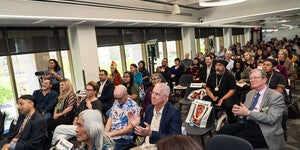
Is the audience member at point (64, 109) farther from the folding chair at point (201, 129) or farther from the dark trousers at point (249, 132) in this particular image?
the dark trousers at point (249, 132)

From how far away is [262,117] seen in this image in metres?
2.59

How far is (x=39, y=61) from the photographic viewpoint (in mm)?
6016

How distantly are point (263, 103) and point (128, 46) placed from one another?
6.31 metres

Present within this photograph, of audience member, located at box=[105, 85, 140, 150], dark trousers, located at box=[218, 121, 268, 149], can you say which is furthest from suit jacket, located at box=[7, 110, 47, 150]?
dark trousers, located at box=[218, 121, 268, 149]

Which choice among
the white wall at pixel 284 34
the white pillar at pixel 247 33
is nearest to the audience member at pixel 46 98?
the white pillar at pixel 247 33

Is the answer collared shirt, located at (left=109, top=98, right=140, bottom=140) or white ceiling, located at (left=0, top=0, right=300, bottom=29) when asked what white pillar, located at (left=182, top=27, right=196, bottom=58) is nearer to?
white ceiling, located at (left=0, top=0, right=300, bottom=29)

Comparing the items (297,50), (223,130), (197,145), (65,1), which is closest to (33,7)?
(65,1)

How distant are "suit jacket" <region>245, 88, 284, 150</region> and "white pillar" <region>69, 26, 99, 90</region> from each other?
184 inches

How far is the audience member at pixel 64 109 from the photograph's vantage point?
391cm

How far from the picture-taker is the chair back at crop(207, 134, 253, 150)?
193 cm

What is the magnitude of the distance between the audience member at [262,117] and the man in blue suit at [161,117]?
2.35 ft

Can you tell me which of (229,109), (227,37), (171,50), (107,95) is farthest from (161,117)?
(227,37)

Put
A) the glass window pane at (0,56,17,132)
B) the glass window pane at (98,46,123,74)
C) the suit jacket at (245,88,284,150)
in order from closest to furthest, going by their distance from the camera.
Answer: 1. the suit jacket at (245,88,284,150)
2. the glass window pane at (0,56,17,132)
3. the glass window pane at (98,46,123,74)

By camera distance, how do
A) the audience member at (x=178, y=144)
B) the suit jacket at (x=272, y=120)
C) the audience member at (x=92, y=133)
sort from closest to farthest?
the audience member at (x=178, y=144)
the audience member at (x=92, y=133)
the suit jacket at (x=272, y=120)
